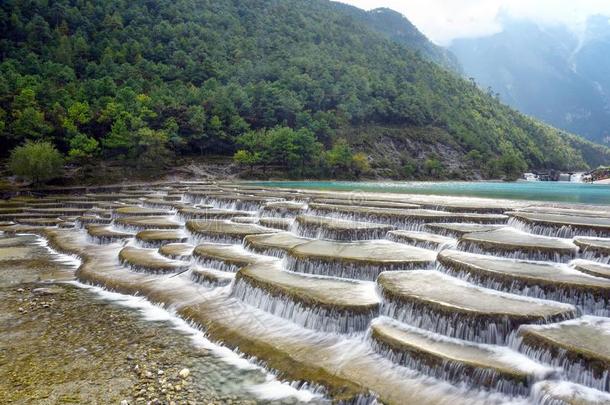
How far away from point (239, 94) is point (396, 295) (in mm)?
91149

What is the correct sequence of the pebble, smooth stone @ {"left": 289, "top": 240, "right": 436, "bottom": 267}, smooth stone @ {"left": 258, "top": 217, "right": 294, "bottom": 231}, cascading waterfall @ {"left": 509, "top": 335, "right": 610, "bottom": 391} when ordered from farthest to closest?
1. smooth stone @ {"left": 258, "top": 217, "right": 294, "bottom": 231}
2. the pebble
3. smooth stone @ {"left": 289, "top": 240, "right": 436, "bottom": 267}
4. cascading waterfall @ {"left": 509, "top": 335, "right": 610, "bottom": 391}

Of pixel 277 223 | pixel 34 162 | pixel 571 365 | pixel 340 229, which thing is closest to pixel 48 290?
pixel 277 223

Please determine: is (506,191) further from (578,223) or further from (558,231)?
(558,231)

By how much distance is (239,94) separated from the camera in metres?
97.2

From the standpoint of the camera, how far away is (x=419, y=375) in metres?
9.12

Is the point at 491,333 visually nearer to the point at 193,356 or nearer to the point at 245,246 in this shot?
the point at 193,356

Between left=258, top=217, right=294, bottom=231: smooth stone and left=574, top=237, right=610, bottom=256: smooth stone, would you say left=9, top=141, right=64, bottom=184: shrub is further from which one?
left=574, top=237, right=610, bottom=256: smooth stone

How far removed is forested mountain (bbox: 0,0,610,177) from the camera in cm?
7262

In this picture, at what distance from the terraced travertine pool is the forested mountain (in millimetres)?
53317

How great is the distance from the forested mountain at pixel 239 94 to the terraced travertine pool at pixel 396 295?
175ft

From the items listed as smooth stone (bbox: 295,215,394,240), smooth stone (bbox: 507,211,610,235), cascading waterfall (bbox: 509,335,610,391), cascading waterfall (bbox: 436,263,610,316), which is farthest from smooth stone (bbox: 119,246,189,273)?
smooth stone (bbox: 507,211,610,235)

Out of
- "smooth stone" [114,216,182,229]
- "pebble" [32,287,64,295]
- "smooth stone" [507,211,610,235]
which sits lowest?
"pebble" [32,287,64,295]

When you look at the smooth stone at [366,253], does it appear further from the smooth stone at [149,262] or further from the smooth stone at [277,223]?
the smooth stone at [149,262]

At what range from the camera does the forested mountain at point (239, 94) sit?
7262 centimetres
